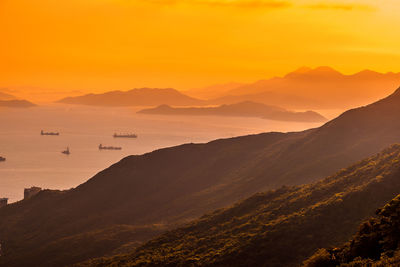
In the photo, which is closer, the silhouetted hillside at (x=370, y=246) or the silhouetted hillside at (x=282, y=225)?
the silhouetted hillside at (x=370, y=246)

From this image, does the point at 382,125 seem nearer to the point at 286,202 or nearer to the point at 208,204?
the point at 208,204

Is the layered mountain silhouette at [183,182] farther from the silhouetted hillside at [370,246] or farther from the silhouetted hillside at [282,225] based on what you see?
the silhouetted hillside at [370,246]

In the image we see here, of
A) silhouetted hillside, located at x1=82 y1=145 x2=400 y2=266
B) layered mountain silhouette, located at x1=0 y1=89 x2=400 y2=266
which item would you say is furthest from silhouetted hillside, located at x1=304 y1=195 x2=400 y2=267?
layered mountain silhouette, located at x1=0 y1=89 x2=400 y2=266

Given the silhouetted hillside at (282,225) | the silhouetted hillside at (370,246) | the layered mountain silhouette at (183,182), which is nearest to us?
the silhouetted hillside at (370,246)

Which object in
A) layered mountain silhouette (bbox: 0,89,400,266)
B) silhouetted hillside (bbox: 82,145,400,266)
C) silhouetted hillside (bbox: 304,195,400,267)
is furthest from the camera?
layered mountain silhouette (bbox: 0,89,400,266)

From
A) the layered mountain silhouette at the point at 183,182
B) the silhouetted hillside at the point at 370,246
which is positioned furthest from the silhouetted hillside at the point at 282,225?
the layered mountain silhouette at the point at 183,182

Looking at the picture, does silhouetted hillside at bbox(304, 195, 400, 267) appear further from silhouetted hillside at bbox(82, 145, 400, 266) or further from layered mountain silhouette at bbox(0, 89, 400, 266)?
layered mountain silhouette at bbox(0, 89, 400, 266)
